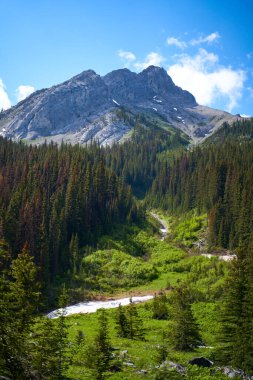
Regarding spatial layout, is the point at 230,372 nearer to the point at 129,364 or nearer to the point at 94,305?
the point at 129,364

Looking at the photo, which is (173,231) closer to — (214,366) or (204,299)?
(204,299)

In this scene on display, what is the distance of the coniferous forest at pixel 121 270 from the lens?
869 inches

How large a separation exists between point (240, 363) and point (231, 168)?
282 ft

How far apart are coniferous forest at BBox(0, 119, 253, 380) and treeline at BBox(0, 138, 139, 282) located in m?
0.31

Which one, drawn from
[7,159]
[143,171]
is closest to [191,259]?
[7,159]

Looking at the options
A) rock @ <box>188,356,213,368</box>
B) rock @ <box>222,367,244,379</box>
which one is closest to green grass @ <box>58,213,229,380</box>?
rock @ <box>188,356,213,368</box>

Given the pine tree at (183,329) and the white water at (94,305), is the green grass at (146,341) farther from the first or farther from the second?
the white water at (94,305)

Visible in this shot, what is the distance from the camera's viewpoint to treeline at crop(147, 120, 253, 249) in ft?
274

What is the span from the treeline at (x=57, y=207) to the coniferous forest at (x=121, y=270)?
1.01 feet

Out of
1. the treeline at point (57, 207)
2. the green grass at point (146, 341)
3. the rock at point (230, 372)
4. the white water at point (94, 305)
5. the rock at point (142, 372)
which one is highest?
the treeline at point (57, 207)

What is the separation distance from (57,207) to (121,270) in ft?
72.3

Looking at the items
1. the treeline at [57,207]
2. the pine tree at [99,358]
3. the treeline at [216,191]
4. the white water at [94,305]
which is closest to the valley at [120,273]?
the pine tree at [99,358]

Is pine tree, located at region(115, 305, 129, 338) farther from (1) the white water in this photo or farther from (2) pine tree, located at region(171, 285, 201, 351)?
(1) the white water

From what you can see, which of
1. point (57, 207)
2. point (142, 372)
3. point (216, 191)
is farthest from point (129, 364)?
point (216, 191)
